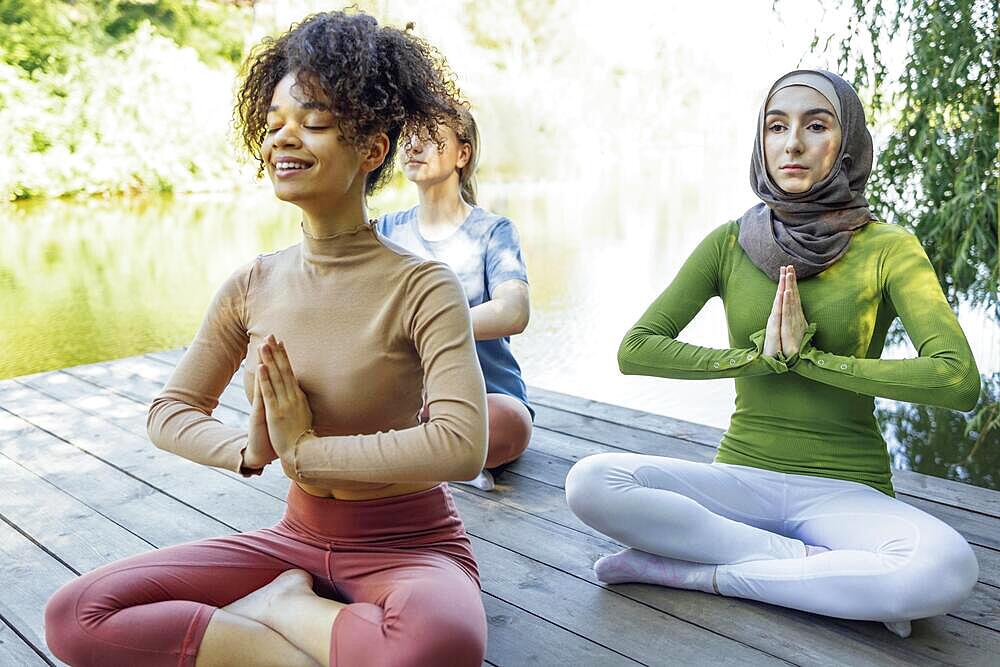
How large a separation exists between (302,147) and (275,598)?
651 mm

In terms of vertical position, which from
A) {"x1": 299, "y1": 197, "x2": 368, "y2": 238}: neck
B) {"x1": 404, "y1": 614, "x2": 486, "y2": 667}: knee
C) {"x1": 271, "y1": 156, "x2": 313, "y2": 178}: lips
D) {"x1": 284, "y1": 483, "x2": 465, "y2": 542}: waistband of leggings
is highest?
{"x1": 271, "y1": 156, "x2": 313, "y2": 178}: lips

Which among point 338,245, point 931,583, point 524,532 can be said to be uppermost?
point 338,245

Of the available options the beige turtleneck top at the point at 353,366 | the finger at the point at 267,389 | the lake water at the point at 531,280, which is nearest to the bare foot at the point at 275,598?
the beige turtleneck top at the point at 353,366

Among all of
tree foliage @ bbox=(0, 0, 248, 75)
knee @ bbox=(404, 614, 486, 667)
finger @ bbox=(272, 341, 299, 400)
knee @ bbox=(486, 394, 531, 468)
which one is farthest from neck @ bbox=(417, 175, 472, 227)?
tree foliage @ bbox=(0, 0, 248, 75)

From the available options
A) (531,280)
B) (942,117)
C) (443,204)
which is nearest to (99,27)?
(531,280)

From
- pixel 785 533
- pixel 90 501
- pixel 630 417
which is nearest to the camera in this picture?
pixel 785 533

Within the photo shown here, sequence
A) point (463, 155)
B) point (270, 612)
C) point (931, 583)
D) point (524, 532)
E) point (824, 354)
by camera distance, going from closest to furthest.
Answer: point (270, 612)
point (931, 583)
point (824, 354)
point (524, 532)
point (463, 155)

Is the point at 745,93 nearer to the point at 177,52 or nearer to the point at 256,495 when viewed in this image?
the point at 177,52

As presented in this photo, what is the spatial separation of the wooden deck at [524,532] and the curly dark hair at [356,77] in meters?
0.83

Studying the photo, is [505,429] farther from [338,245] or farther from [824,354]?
[338,245]

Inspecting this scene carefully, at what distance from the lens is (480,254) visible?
2.30 m

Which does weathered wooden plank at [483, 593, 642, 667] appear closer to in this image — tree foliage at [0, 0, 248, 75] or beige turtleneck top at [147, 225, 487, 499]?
beige turtleneck top at [147, 225, 487, 499]

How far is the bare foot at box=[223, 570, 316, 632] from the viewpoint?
4.46 ft

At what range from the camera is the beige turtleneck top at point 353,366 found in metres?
1.29
